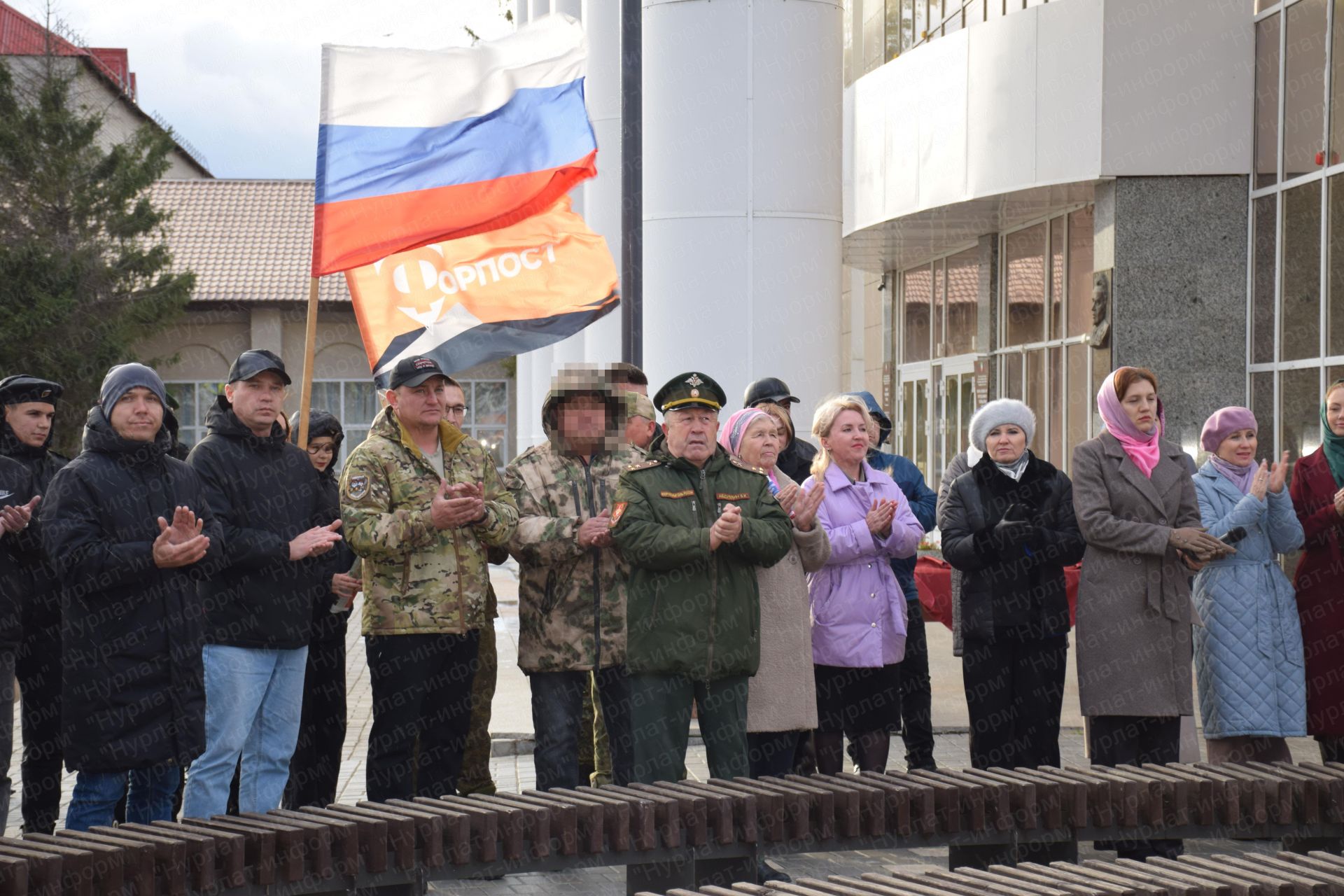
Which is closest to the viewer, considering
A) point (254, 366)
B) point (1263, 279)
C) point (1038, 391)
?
point (254, 366)

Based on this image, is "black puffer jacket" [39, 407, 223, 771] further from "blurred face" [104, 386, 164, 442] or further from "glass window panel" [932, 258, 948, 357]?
"glass window panel" [932, 258, 948, 357]

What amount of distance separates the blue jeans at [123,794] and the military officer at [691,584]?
178cm

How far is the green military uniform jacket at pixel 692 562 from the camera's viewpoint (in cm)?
602

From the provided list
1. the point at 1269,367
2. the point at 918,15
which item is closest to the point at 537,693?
the point at 1269,367

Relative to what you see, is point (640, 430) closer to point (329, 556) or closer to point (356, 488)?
point (329, 556)

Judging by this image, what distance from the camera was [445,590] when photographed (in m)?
6.29

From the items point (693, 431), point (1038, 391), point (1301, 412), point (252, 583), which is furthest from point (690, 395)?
point (1038, 391)

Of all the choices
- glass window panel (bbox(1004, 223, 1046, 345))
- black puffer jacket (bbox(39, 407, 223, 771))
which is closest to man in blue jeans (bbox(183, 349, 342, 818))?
black puffer jacket (bbox(39, 407, 223, 771))

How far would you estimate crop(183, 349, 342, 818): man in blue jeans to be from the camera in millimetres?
6203

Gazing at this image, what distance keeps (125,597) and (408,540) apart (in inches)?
41.1

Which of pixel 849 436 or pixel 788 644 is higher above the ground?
pixel 849 436

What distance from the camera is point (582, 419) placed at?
6.52 m

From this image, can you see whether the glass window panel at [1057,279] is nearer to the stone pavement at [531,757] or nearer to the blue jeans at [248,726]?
the stone pavement at [531,757]

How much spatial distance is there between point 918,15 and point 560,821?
48.6 feet
